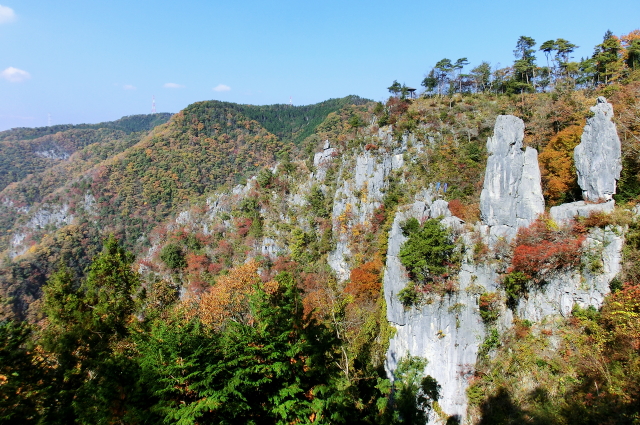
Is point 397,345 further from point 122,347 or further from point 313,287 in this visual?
point 313,287

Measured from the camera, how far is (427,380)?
16375mm

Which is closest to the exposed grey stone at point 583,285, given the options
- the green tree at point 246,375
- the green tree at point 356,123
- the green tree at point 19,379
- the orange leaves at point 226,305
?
the green tree at point 246,375

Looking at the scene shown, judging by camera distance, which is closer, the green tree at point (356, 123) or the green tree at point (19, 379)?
the green tree at point (19, 379)

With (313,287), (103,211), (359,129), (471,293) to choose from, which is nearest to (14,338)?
(471,293)

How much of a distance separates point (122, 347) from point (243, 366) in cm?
909

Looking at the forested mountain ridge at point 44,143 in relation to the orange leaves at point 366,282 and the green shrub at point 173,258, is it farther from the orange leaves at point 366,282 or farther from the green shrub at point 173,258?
the orange leaves at point 366,282

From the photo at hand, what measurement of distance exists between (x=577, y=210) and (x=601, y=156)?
10.8 ft

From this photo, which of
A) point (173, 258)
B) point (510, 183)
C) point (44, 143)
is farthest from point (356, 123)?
point (44, 143)

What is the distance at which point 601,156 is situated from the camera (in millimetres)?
15672

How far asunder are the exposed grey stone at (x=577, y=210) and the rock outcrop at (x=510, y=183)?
54.3 inches

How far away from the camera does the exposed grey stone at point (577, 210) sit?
14430mm

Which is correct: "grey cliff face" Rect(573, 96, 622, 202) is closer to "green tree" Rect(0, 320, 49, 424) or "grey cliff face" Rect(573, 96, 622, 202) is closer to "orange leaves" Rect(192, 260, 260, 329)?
"orange leaves" Rect(192, 260, 260, 329)

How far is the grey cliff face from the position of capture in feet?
50.6

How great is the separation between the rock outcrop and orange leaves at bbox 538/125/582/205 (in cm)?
368
